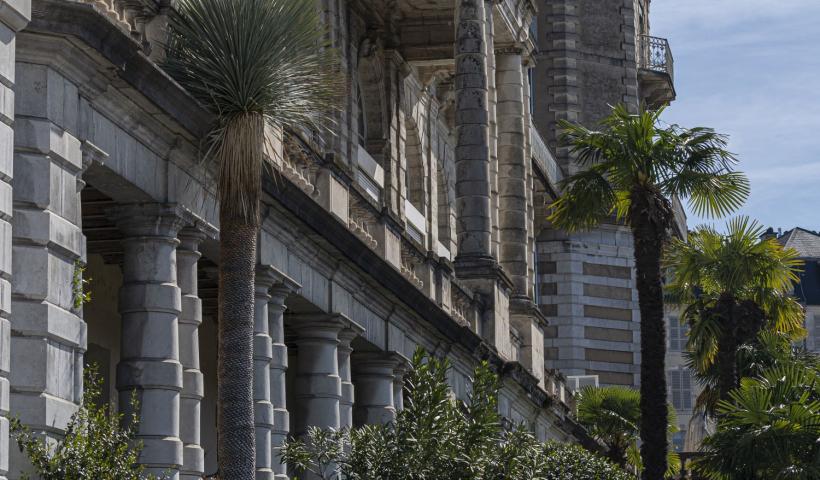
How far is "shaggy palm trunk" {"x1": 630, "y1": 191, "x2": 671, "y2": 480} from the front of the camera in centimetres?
3572

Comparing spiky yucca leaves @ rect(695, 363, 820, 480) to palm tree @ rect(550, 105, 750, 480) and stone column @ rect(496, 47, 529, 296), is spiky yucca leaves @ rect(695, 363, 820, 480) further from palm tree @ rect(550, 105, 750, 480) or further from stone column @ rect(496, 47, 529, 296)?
stone column @ rect(496, 47, 529, 296)

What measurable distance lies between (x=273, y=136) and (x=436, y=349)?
11.1 metres

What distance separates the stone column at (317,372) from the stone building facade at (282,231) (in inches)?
1.4

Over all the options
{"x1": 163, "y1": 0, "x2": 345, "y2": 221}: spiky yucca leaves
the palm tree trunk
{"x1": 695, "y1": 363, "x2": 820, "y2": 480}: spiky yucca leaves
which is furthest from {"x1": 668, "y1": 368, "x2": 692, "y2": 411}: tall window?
the palm tree trunk

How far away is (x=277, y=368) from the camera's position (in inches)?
1136

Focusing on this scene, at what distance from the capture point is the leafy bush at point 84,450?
60.9 feet

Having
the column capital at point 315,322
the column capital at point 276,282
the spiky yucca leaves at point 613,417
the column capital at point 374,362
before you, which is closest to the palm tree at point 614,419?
the spiky yucca leaves at point 613,417

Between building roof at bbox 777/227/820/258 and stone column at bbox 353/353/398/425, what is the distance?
2705 inches

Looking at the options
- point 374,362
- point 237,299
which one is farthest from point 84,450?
point 374,362

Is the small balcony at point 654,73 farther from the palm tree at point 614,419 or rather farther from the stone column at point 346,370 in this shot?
the stone column at point 346,370

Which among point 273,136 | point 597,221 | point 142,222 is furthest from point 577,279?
point 142,222

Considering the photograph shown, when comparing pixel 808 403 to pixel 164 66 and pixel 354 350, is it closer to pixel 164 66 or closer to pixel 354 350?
pixel 354 350

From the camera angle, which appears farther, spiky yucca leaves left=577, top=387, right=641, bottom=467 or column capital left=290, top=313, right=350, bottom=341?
spiky yucca leaves left=577, top=387, right=641, bottom=467

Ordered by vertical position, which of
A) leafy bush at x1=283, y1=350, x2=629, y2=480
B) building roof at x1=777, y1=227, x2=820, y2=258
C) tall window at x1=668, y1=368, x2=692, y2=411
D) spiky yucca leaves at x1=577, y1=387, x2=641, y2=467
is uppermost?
building roof at x1=777, y1=227, x2=820, y2=258
